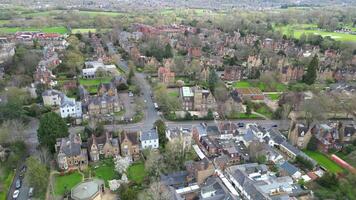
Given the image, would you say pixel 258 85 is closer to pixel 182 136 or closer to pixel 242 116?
pixel 242 116

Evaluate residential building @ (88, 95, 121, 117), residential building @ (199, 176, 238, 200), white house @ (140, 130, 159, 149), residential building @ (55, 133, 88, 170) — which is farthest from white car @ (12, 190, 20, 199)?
residential building @ (199, 176, 238, 200)

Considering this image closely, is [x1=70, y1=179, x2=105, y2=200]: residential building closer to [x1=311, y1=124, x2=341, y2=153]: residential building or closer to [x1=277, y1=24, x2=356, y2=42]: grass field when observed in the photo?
[x1=311, y1=124, x2=341, y2=153]: residential building

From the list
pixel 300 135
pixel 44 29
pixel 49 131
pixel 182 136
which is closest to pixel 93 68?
pixel 49 131

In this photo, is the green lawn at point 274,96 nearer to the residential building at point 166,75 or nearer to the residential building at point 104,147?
the residential building at point 166,75

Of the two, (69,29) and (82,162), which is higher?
(69,29)

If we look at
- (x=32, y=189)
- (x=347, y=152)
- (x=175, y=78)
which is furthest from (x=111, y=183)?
(x=175, y=78)

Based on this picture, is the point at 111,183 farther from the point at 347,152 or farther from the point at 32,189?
the point at 347,152
